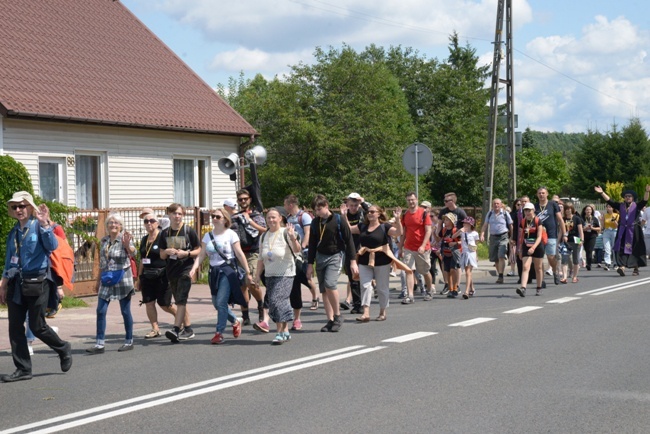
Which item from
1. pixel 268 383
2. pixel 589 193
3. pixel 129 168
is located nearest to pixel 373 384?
pixel 268 383

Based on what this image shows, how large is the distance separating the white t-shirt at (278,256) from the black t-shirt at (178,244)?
3.08ft

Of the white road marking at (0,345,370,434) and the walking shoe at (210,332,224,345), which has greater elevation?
the walking shoe at (210,332,224,345)

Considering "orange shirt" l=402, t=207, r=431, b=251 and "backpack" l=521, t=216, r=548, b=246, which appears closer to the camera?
"orange shirt" l=402, t=207, r=431, b=251

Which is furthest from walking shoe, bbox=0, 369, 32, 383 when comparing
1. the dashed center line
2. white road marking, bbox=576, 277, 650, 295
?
white road marking, bbox=576, 277, 650, 295

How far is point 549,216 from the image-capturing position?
669 inches

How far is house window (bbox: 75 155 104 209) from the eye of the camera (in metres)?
22.3

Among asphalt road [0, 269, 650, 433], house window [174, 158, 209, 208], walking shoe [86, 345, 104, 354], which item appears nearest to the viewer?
asphalt road [0, 269, 650, 433]

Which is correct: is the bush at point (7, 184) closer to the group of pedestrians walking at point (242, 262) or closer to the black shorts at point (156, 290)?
the group of pedestrians walking at point (242, 262)

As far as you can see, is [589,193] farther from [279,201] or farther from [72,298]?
[72,298]

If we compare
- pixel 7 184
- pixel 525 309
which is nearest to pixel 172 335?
pixel 525 309

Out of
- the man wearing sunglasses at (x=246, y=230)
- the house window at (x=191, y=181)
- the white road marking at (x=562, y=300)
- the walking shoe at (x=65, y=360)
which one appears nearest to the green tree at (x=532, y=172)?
the house window at (x=191, y=181)

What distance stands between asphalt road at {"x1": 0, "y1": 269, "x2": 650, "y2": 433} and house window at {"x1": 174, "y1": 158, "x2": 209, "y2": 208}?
1362 cm

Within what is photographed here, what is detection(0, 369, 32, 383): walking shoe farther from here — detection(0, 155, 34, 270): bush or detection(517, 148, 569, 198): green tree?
detection(517, 148, 569, 198): green tree

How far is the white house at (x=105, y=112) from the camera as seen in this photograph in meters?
21.0
